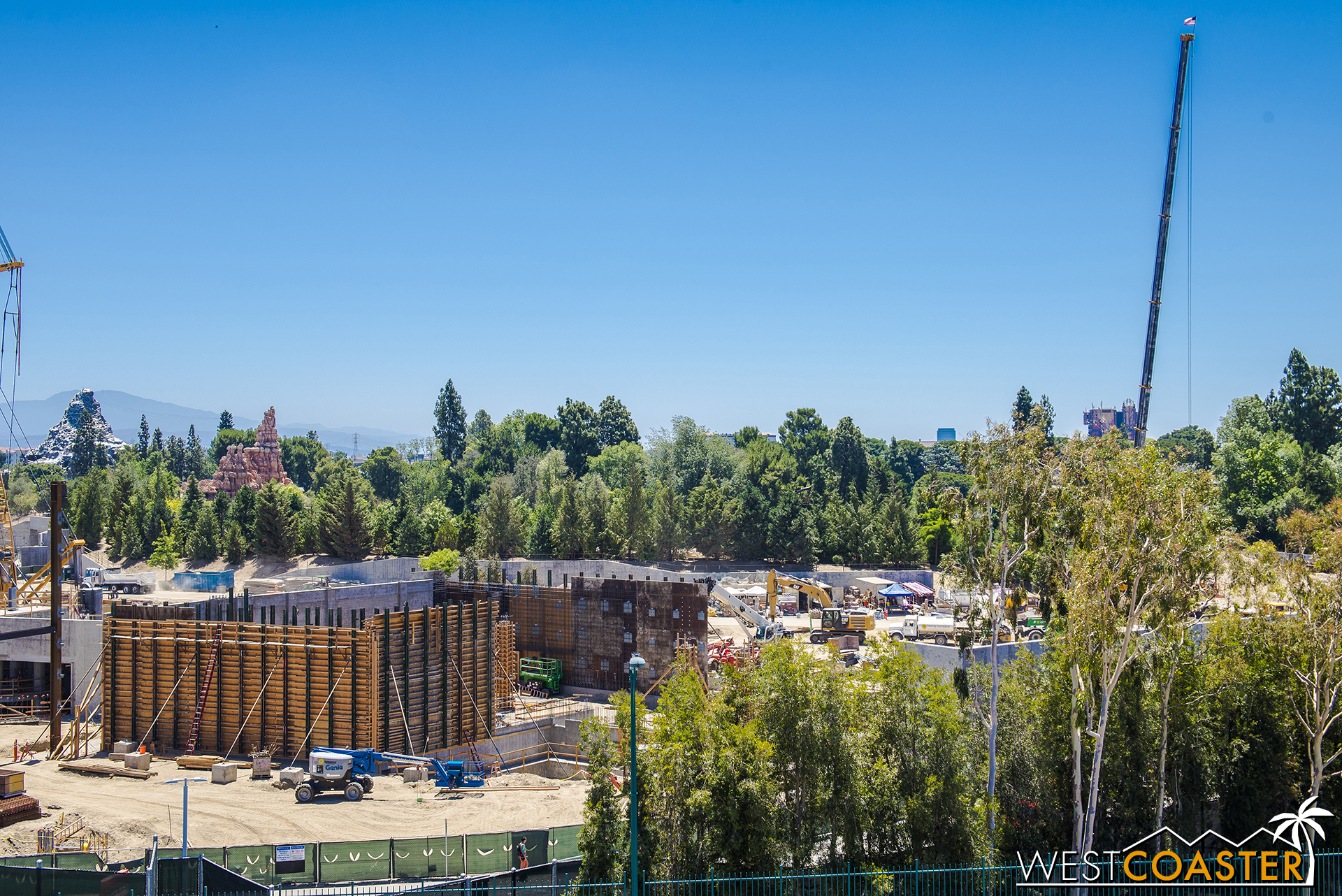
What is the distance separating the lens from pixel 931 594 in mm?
71875

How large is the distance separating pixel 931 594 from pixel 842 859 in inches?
2007

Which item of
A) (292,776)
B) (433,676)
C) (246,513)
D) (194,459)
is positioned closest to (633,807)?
(292,776)

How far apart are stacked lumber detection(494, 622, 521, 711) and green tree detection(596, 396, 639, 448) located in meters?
99.1

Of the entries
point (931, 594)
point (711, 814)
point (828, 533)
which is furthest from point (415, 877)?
point (828, 533)

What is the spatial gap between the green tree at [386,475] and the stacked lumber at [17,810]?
119 m

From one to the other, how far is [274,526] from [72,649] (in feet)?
146

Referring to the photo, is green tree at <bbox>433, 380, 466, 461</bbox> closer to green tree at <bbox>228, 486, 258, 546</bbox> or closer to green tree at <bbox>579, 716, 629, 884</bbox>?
green tree at <bbox>228, 486, 258, 546</bbox>

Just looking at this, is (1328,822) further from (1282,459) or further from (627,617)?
(1282,459)

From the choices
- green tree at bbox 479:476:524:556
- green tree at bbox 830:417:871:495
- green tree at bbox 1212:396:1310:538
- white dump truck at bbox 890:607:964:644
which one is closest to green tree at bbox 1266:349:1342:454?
green tree at bbox 1212:396:1310:538

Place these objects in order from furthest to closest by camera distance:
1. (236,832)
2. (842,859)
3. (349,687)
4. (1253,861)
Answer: (349,687), (236,832), (1253,861), (842,859)

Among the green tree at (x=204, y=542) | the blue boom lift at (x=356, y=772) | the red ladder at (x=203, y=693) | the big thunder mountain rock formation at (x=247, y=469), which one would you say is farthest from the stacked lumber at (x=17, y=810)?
the big thunder mountain rock formation at (x=247, y=469)

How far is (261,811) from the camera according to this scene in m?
30.0

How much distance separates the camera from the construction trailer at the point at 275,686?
36.1 metres

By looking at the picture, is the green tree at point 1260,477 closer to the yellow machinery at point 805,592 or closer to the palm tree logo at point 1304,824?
the yellow machinery at point 805,592
